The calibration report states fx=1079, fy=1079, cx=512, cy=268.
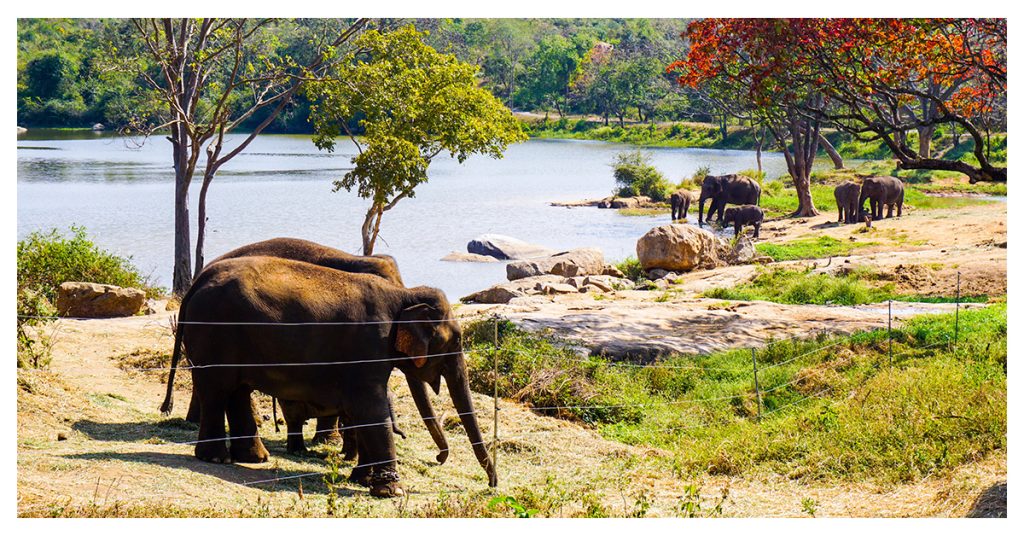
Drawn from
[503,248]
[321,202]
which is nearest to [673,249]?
[503,248]

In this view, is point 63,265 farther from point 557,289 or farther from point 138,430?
point 138,430

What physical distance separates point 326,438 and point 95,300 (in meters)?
6.18

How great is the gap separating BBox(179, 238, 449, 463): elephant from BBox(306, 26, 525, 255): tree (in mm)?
7348

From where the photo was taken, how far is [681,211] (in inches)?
1277

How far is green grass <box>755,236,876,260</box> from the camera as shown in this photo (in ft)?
70.1

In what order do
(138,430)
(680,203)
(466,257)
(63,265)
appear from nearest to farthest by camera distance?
1. (138,430)
2. (63,265)
3. (466,257)
4. (680,203)

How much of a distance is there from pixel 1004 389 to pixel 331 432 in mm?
5796

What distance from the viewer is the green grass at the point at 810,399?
8398 mm

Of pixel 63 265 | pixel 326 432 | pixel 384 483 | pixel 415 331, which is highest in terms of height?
pixel 63 265

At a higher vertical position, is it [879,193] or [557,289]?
[879,193]

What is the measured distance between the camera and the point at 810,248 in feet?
73.2

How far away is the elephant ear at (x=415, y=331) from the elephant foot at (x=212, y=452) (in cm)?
139

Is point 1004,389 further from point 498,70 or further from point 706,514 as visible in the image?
point 498,70

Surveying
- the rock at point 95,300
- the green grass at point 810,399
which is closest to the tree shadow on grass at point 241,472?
the green grass at point 810,399
